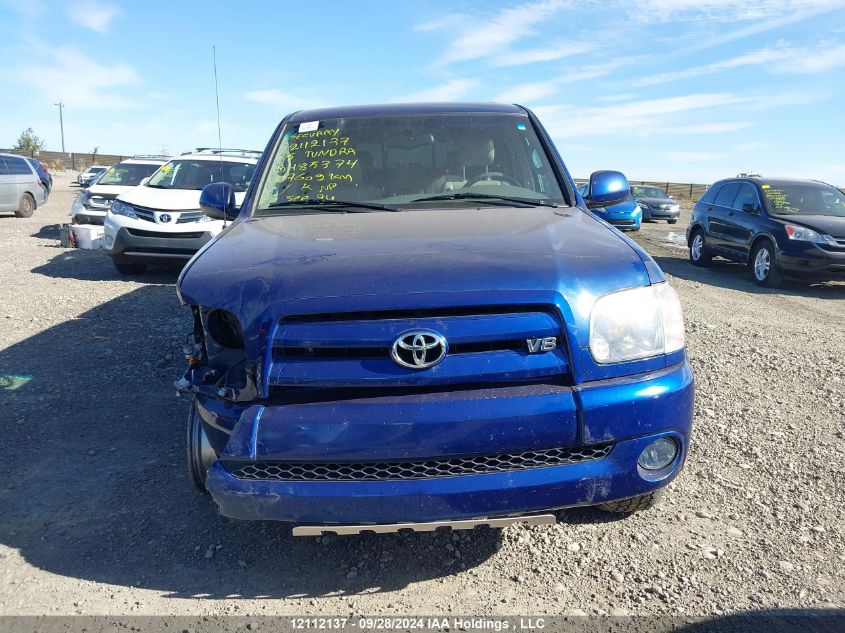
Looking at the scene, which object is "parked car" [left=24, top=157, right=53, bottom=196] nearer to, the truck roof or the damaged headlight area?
the truck roof

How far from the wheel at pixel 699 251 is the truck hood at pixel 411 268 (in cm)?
1030

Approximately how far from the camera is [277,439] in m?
2.26

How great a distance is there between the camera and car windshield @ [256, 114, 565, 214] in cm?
362

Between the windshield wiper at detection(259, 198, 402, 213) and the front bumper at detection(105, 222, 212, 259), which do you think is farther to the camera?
the front bumper at detection(105, 222, 212, 259)

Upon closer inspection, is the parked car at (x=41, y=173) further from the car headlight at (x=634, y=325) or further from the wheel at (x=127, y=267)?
the car headlight at (x=634, y=325)

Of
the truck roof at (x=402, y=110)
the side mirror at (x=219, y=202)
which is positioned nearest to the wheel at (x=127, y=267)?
the side mirror at (x=219, y=202)

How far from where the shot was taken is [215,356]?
2670mm

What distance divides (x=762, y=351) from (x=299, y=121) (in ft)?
14.2

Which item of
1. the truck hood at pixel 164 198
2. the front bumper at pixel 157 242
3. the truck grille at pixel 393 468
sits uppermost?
the truck hood at pixel 164 198

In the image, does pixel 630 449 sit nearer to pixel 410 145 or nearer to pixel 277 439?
pixel 277 439

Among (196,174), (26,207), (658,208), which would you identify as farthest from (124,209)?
(658,208)

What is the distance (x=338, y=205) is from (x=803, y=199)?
9.81m

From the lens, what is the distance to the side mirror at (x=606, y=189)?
13.1 ft

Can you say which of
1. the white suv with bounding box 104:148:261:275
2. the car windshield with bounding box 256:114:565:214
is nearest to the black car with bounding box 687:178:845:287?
the car windshield with bounding box 256:114:565:214
